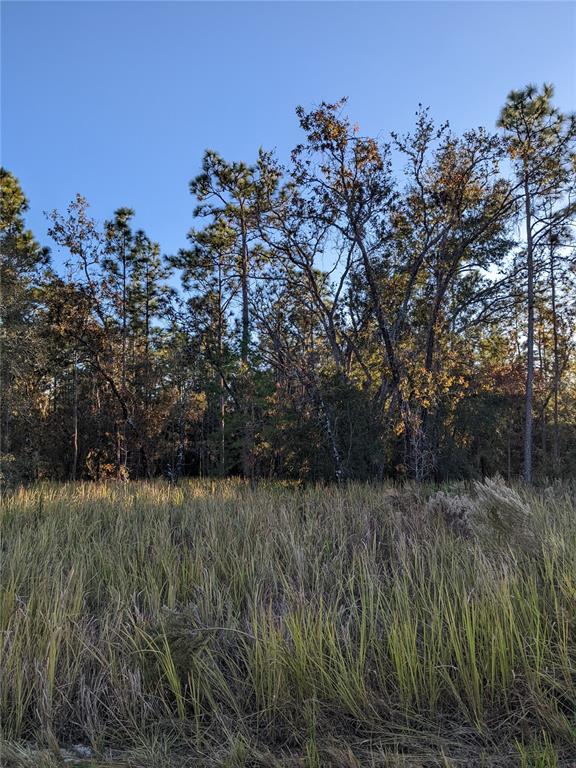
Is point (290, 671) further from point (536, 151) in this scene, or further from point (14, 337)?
point (536, 151)

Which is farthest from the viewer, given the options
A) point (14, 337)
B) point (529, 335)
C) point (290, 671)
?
point (529, 335)

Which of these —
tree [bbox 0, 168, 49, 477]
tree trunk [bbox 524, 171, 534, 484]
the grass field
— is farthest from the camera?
tree trunk [bbox 524, 171, 534, 484]

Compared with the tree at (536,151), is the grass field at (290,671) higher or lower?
lower

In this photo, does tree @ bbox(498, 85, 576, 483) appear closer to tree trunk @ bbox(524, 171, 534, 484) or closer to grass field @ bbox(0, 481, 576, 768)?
tree trunk @ bbox(524, 171, 534, 484)

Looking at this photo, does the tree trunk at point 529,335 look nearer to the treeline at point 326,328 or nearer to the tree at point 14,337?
the treeline at point 326,328

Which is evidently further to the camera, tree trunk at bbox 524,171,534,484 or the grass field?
tree trunk at bbox 524,171,534,484

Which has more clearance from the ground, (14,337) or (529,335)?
(529,335)

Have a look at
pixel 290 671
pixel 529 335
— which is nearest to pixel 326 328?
pixel 529 335

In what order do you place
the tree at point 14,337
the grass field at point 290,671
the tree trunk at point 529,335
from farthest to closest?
the tree trunk at point 529,335 < the tree at point 14,337 < the grass field at point 290,671

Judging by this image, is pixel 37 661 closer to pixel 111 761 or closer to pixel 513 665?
pixel 111 761

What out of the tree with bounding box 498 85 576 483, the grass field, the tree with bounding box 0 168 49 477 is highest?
the tree with bounding box 498 85 576 483

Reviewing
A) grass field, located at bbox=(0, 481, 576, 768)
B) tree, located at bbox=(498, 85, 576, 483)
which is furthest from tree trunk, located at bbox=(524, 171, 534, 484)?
grass field, located at bbox=(0, 481, 576, 768)

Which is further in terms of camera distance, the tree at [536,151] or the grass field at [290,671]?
the tree at [536,151]

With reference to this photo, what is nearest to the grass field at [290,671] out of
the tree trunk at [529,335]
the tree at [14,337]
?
the tree at [14,337]
